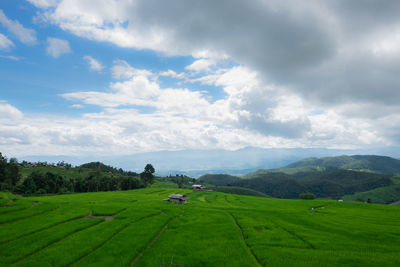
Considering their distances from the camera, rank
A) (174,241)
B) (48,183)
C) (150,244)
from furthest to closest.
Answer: (48,183), (174,241), (150,244)

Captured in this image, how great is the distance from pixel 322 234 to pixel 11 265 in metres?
44.6

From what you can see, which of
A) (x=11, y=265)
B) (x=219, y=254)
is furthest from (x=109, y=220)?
(x=219, y=254)

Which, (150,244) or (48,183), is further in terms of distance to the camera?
(48,183)

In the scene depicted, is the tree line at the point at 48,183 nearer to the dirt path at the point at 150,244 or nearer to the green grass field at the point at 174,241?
the green grass field at the point at 174,241

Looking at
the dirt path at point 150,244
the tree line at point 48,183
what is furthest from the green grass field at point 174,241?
the tree line at point 48,183

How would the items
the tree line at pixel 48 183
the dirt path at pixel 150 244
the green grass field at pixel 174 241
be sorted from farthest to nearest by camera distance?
the tree line at pixel 48 183 → the dirt path at pixel 150 244 → the green grass field at pixel 174 241

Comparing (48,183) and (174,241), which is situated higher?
(48,183)

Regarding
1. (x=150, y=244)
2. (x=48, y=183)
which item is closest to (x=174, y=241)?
(x=150, y=244)

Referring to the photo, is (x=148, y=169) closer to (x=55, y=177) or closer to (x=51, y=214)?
(x=55, y=177)

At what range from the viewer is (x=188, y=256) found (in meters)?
24.9

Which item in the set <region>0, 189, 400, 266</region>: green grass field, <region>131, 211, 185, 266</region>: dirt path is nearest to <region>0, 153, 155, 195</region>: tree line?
<region>0, 189, 400, 266</region>: green grass field

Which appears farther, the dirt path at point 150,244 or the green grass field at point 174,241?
the dirt path at point 150,244

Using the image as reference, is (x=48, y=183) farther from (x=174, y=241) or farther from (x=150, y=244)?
(x=174, y=241)

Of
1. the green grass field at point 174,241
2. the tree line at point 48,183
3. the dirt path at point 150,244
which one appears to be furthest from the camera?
the tree line at point 48,183
